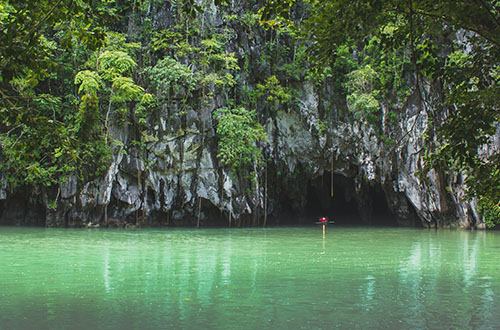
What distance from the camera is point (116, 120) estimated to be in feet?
66.3

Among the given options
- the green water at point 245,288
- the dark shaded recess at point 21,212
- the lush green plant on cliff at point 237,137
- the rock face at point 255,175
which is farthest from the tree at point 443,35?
the dark shaded recess at point 21,212

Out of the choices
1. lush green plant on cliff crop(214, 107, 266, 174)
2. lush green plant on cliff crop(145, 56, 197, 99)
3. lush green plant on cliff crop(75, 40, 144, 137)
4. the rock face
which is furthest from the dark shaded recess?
lush green plant on cliff crop(214, 107, 266, 174)

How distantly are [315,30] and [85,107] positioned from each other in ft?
51.1

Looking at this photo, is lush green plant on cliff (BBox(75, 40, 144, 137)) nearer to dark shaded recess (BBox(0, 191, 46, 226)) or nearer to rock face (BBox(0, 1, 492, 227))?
rock face (BBox(0, 1, 492, 227))

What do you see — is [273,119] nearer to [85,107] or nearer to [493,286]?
[85,107]

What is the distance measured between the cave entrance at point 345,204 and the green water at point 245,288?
14198 mm

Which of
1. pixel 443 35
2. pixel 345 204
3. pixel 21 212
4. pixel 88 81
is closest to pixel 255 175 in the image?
pixel 88 81

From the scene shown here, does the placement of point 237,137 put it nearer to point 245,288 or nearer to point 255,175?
point 255,175

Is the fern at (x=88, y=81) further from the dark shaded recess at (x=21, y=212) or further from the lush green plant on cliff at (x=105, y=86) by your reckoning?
the dark shaded recess at (x=21, y=212)

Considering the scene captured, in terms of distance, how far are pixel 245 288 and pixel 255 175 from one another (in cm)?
1525

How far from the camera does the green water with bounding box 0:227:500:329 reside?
481 cm

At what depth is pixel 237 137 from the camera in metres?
20.1

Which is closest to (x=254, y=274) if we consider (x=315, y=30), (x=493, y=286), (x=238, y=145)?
(x=493, y=286)

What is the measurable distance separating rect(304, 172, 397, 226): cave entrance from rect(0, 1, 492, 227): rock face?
14.8 inches
